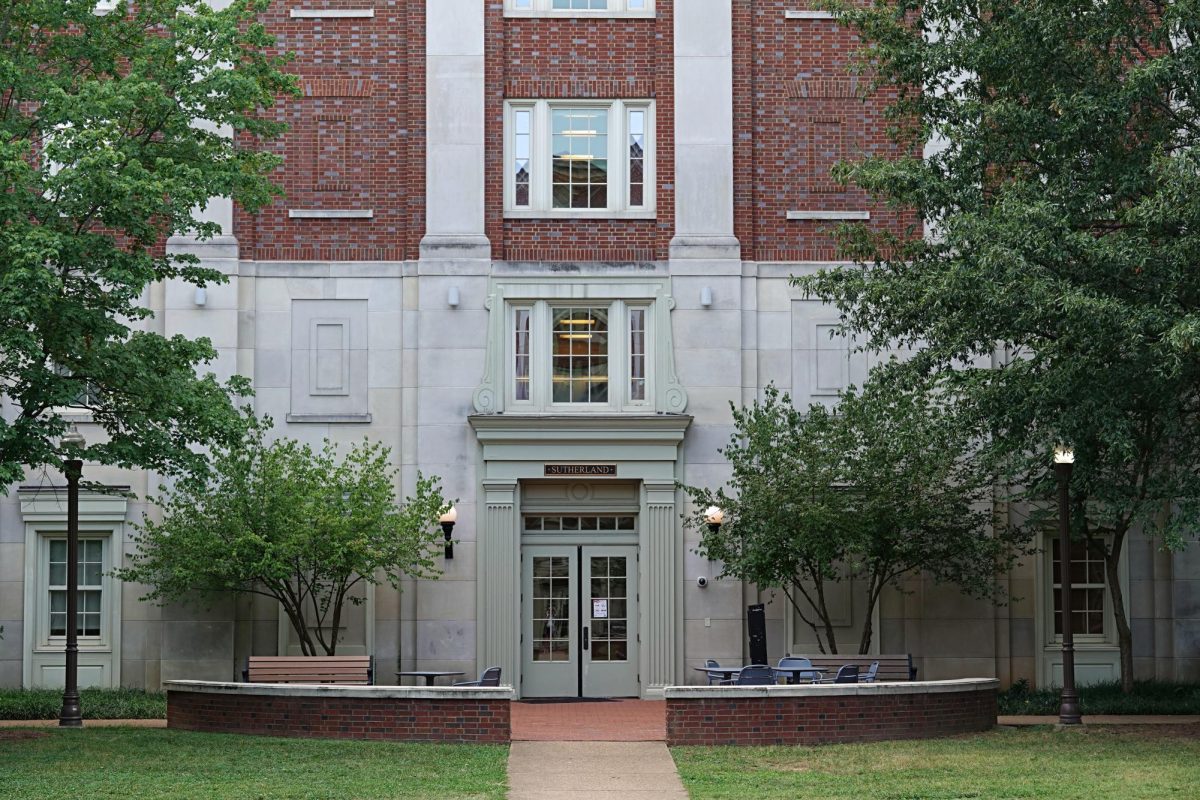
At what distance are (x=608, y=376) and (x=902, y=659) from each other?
21.2 ft

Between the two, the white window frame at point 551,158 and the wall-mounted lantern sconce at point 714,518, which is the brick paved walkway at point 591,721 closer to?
the wall-mounted lantern sconce at point 714,518

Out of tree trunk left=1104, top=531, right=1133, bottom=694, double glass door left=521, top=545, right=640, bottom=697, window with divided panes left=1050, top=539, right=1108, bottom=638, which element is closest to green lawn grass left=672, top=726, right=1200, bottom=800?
tree trunk left=1104, top=531, right=1133, bottom=694

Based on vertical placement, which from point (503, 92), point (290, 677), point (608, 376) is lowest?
point (290, 677)

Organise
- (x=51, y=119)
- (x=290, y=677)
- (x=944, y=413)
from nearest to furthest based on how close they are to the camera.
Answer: (x=51, y=119) → (x=290, y=677) → (x=944, y=413)

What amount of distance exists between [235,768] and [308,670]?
769 centimetres

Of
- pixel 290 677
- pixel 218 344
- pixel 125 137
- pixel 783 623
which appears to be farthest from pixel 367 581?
pixel 125 137

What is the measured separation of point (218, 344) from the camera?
28.1 meters

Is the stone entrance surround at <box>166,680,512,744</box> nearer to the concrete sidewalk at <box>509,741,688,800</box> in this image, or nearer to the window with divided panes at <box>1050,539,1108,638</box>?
the concrete sidewalk at <box>509,741,688,800</box>

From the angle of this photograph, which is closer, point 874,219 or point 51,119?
point 51,119

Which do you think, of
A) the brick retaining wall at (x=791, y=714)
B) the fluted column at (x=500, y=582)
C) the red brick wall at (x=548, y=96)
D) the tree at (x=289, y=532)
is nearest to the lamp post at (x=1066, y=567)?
the brick retaining wall at (x=791, y=714)

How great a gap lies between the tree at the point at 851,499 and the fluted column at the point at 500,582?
305cm

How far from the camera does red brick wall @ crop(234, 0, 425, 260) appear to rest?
2858cm

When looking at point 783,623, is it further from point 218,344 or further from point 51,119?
point 51,119

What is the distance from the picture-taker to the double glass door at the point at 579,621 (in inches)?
1116
